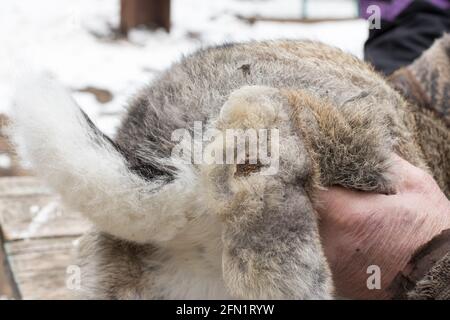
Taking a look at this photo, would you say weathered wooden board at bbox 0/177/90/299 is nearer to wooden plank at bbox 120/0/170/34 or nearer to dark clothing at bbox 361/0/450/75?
dark clothing at bbox 361/0/450/75

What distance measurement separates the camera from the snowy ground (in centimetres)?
576

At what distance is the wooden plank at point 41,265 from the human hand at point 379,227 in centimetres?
130

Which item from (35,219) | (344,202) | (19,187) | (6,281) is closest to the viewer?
(344,202)

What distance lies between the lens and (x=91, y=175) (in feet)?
5.46

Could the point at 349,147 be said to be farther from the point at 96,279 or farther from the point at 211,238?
the point at 96,279

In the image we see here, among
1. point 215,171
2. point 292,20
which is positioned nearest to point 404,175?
point 215,171

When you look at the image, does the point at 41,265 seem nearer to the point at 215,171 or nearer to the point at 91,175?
the point at 91,175

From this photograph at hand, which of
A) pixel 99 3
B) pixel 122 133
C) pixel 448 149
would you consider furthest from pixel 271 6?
pixel 122 133

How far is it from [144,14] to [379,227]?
547cm

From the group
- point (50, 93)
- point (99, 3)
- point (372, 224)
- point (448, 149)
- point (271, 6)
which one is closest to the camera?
point (50, 93)

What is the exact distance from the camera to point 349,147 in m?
1.85

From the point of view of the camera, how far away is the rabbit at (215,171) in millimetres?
1584

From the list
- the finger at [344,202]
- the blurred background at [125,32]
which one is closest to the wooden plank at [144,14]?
the blurred background at [125,32]
